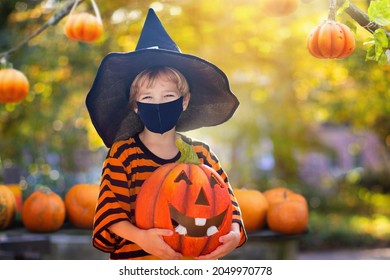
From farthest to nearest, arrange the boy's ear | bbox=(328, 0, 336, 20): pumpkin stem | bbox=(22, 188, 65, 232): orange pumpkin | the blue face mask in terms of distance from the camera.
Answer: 1. bbox=(22, 188, 65, 232): orange pumpkin
2. bbox=(328, 0, 336, 20): pumpkin stem
3. the boy's ear
4. the blue face mask

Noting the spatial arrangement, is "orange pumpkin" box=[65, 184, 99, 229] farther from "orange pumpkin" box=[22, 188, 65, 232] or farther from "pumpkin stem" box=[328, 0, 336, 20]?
"pumpkin stem" box=[328, 0, 336, 20]

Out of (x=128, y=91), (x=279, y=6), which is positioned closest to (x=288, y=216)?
(x=279, y=6)

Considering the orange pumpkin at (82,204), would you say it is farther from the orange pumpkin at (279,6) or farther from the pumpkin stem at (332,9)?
the pumpkin stem at (332,9)

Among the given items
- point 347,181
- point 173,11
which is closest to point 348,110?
point 347,181

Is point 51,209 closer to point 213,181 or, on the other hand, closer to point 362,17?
point 213,181

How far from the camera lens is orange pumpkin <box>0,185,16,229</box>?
3947 mm

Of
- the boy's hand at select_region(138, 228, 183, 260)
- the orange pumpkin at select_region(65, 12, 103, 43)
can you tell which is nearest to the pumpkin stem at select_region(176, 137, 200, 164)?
the boy's hand at select_region(138, 228, 183, 260)

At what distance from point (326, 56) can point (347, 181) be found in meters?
9.11

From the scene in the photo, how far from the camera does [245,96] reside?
8055mm

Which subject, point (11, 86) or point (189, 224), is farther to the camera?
point (11, 86)

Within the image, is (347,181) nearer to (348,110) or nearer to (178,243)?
(348,110)

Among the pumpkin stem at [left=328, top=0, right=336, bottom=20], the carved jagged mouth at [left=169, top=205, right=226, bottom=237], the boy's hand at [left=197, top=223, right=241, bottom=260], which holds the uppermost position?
the pumpkin stem at [left=328, top=0, right=336, bottom=20]

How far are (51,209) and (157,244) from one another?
5.99 ft

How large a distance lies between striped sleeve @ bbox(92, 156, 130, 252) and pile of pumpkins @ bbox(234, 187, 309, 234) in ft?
4.84
